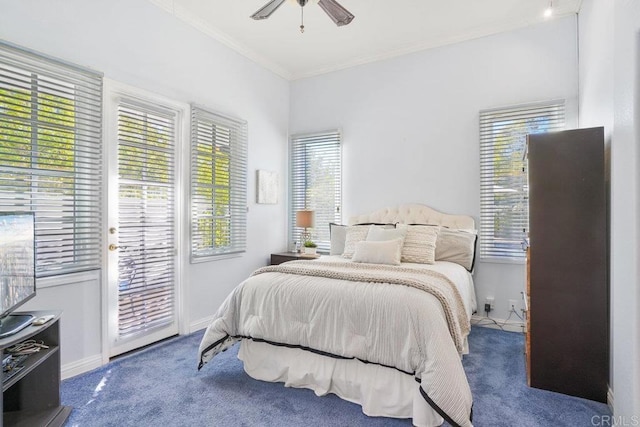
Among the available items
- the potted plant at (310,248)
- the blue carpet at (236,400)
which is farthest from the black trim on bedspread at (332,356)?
the potted plant at (310,248)

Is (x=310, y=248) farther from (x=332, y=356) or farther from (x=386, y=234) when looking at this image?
(x=332, y=356)

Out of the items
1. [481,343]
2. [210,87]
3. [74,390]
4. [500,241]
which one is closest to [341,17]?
[210,87]

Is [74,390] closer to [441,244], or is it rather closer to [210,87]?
[210,87]

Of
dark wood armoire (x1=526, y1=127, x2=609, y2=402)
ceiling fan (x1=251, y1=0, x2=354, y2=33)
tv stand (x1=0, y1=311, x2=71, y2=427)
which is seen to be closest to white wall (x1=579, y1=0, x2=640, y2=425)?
dark wood armoire (x1=526, y1=127, x2=609, y2=402)

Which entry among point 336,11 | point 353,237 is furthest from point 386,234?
point 336,11

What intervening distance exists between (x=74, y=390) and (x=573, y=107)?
16.1 ft

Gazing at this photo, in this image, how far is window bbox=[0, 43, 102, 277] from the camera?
2289 mm

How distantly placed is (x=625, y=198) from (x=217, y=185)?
347cm

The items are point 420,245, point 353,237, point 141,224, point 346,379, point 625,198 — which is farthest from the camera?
point 353,237

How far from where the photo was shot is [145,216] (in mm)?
3160

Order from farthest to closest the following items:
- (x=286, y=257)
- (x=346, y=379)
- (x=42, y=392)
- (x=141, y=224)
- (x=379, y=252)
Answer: (x=286, y=257) < (x=379, y=252) < (x=141, y=224) < (x=346, y=379) < (x=42, y=392)

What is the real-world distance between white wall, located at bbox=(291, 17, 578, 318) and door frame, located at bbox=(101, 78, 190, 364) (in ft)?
6.53

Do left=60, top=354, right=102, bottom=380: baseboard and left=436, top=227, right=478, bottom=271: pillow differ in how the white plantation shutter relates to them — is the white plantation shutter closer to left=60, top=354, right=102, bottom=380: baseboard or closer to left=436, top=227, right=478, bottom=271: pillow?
left=60, top=354, right=102, bottom=380: baseboard

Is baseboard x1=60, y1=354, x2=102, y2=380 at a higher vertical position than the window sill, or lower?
lower
